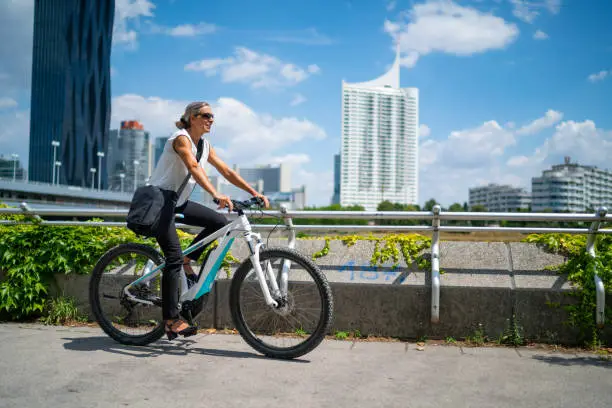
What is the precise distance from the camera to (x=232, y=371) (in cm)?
421

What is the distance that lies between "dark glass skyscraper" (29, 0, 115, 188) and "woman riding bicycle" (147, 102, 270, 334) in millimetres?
131509

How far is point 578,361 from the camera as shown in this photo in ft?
15.1

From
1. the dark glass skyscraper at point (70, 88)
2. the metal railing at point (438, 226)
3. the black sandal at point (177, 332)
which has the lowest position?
the black sandal at point (177, 332)

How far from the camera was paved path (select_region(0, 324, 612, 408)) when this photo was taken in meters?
3.57

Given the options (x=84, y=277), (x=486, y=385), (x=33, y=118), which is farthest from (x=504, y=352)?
(x=33, y=118)

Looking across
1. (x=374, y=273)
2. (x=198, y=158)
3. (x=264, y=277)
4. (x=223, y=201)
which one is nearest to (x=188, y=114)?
(x=198, y=158)

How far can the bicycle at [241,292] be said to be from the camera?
181 inches

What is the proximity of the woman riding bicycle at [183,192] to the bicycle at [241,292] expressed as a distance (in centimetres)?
11

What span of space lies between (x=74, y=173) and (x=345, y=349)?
13381 centimetres

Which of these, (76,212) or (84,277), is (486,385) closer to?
(84,277)

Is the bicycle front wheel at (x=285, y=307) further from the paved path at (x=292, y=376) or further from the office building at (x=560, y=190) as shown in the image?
the office building at (x=560, y=190)

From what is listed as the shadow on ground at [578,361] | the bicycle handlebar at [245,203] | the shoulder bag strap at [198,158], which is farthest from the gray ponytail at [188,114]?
the shadow on ground at [578,361]

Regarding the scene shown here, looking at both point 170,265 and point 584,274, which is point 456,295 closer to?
point 584,274

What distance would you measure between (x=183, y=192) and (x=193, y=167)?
380 mm
